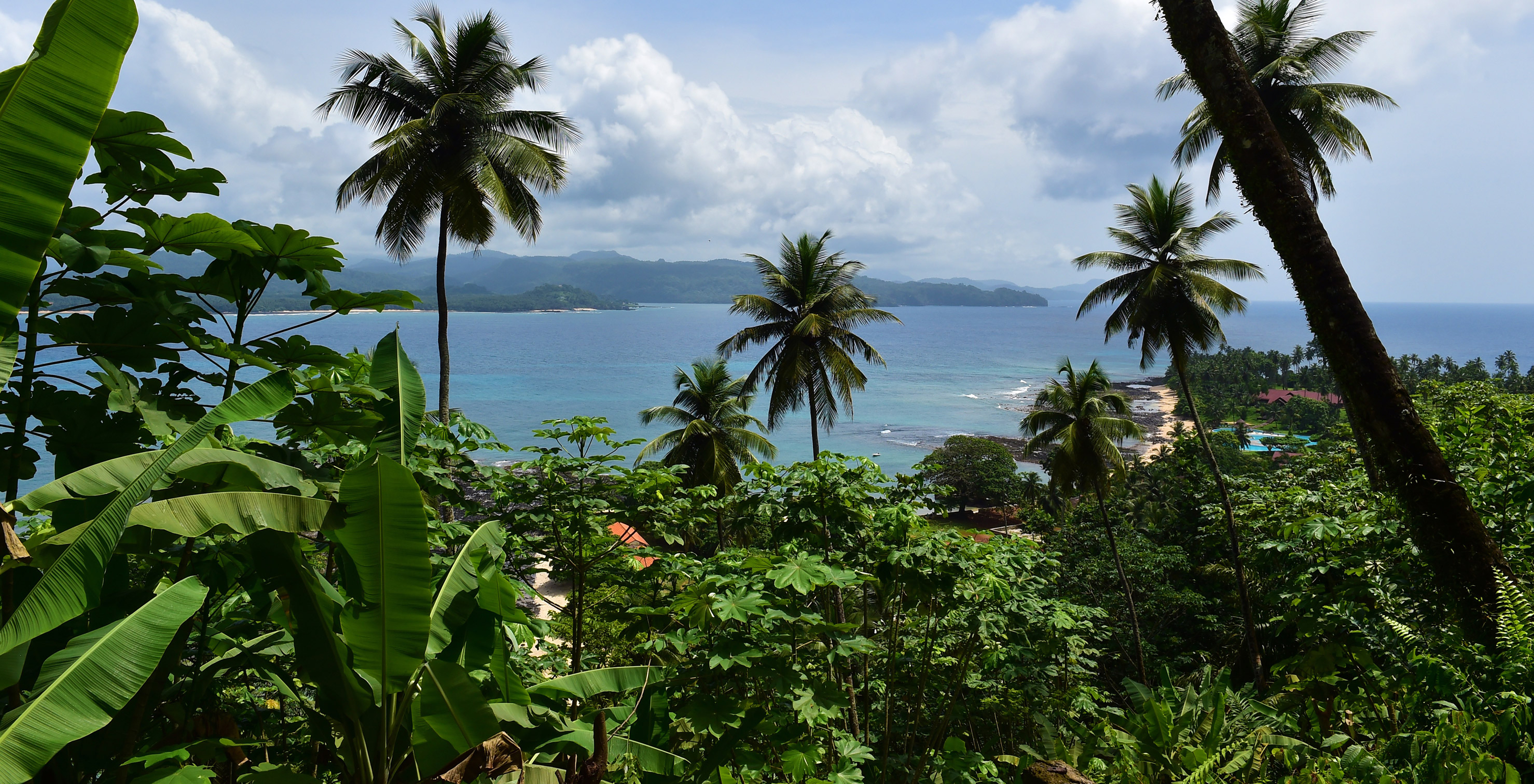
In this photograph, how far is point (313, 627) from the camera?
213 cm

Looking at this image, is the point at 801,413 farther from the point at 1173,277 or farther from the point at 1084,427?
the point at 1173,277

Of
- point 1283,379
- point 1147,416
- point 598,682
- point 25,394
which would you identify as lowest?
point 1147,416

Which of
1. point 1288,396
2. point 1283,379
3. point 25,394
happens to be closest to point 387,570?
point 25,394

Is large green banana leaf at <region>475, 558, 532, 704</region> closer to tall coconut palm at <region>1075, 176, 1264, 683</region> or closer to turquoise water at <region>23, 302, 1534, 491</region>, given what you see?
tall coconut palm at <region>1075, 176, 1264, 683</region>

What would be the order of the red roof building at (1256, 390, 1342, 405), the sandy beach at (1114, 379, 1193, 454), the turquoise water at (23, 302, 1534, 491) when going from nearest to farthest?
the sandy beach at (1114, 379, 1193, 454)
the red roof building at (1256, 390, 1342, 405)
the turquoise water at (23, 302, 1534, 491)

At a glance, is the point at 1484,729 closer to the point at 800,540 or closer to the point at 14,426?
the point at 800,540

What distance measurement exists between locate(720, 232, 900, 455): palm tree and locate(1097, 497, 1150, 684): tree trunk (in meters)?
8.29

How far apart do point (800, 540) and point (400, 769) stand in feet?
7.94

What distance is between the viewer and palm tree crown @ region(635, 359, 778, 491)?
79.4 feet

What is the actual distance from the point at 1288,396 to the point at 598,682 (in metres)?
85.8

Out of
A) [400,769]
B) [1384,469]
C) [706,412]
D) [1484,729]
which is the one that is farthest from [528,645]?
[706,412]

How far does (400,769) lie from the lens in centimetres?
254

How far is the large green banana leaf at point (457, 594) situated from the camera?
2.38 meters


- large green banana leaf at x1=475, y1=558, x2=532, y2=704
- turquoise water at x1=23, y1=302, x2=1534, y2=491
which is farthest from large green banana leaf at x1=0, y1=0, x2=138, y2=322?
turquoise water at x1=23, y1=302, x2=1534, y2=491
